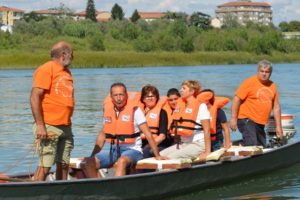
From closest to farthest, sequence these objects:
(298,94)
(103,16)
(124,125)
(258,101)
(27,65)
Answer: (124,125)
(258,101)
(298,94)
(27,65)
(103,16)

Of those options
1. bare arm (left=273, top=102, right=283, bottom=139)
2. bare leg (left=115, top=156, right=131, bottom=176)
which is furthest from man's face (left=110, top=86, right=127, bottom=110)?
bare arm (left=273, top=102, right=283, bottom=139)

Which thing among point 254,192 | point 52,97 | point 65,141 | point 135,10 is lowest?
point 254,192

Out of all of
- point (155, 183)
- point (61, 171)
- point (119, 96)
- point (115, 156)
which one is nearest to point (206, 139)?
point (155, 183)

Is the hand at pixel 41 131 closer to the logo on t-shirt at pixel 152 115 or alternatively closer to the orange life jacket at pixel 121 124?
the orange life jacket at pixel 121 124

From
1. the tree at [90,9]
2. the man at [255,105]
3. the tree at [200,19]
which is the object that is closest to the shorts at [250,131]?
the man at [255,105]

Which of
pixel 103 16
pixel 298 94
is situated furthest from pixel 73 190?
pixel 103 16

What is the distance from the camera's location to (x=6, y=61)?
59906mm

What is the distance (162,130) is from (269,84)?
197 centimetres

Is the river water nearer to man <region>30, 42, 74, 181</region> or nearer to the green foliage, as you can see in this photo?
man <region>30, 42, 74, 181</region>

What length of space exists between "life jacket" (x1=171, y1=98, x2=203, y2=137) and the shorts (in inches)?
52.5

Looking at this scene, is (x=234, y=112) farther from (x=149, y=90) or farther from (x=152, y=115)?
(x=149, y=90)

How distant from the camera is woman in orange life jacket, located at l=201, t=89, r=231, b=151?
31.8 feet

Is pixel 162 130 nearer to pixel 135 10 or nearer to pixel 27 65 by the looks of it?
pixel 27 65

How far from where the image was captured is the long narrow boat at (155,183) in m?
7.45
